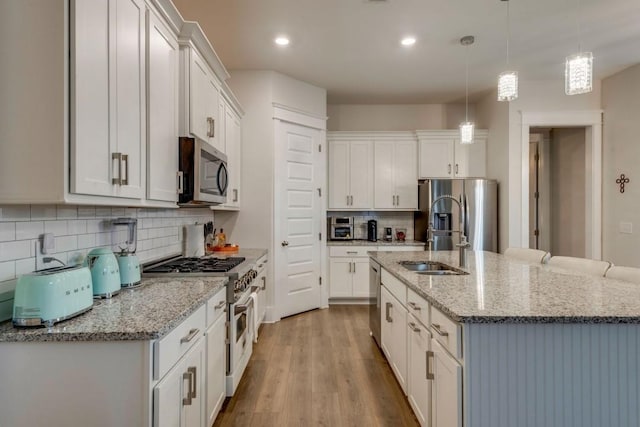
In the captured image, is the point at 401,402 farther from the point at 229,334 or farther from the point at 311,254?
the point at 311,254

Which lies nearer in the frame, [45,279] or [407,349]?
[45,279]

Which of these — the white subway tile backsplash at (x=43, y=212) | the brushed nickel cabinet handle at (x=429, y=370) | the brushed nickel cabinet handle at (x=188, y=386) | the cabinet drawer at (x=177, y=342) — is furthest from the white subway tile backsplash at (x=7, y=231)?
the brushed nickel cabinet handle at (x=429, y=370)

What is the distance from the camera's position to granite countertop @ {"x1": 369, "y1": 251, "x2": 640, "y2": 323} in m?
1.39

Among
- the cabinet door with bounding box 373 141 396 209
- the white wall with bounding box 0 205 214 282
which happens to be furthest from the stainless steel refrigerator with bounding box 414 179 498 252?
the white wall with bounding box 0 205 214 282

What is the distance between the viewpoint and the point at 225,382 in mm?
2359

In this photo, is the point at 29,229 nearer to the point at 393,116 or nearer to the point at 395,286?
the point at 395,286

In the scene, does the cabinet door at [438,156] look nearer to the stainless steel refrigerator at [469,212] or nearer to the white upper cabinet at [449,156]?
the white upper cabinet at [449,156]

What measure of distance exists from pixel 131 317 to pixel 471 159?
192 inches

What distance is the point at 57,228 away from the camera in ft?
5.44

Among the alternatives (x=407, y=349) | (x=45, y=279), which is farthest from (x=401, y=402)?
(x=45, y=279)

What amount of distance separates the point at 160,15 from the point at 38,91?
1.00 meters

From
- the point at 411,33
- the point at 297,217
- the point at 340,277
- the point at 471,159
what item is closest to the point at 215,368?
the point at 297,217

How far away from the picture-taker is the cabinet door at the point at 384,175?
522 cm

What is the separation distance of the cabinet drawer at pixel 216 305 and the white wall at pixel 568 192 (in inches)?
186
